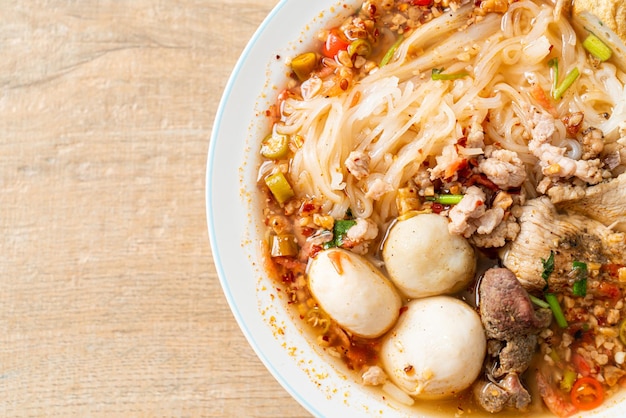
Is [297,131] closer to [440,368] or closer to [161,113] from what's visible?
[161,113]

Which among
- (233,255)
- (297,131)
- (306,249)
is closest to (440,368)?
(306,249)

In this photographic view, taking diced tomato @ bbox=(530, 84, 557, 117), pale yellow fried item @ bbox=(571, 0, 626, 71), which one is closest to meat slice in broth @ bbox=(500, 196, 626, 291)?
diced tomato @ bbox=(530, 84, 557, 117)

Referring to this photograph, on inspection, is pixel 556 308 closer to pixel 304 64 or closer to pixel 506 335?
pixel 506 335

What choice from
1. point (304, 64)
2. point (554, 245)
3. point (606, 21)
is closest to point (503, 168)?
point (554, 245)

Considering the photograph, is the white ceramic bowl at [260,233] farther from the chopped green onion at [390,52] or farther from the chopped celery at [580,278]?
the chopped celery at [580,278]

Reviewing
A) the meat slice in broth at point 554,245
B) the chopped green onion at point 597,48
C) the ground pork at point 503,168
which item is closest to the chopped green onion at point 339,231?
the ground pork at point 503,168

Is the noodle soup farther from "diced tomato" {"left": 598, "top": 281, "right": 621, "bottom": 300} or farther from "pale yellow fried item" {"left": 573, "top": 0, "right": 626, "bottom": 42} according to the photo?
"pale yellow fried item" {"left": 573, "top": 0, "right": 626, "bottom": 42}
